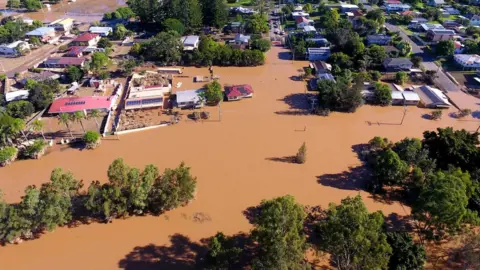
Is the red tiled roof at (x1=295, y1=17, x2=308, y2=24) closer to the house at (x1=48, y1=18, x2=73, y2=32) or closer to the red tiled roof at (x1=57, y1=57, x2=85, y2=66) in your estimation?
the red tiled roof at (x1=57, y1=57, x2=85, y2=66)

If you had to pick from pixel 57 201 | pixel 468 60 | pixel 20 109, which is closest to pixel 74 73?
pixel 20 109

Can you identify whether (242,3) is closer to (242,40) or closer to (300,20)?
(300,20)

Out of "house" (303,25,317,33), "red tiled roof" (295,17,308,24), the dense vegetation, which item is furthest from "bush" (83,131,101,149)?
"red tiled roof" (295,17,308,24)

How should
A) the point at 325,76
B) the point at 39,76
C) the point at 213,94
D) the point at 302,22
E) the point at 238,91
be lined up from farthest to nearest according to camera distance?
the point at 302,22 → the point at 39,76 → the point at 325,76 → the point at 238,91 → the point at 213,94

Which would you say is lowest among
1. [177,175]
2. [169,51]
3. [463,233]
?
[463,233]

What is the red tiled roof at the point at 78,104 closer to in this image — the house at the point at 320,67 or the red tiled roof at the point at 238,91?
the red tiled roof at the point at 238,91

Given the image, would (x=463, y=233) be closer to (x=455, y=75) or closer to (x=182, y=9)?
(x=455, y=75)

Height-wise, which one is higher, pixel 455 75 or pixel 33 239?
pixel 455 75

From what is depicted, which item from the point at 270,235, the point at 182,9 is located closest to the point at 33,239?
the point at 270,235
